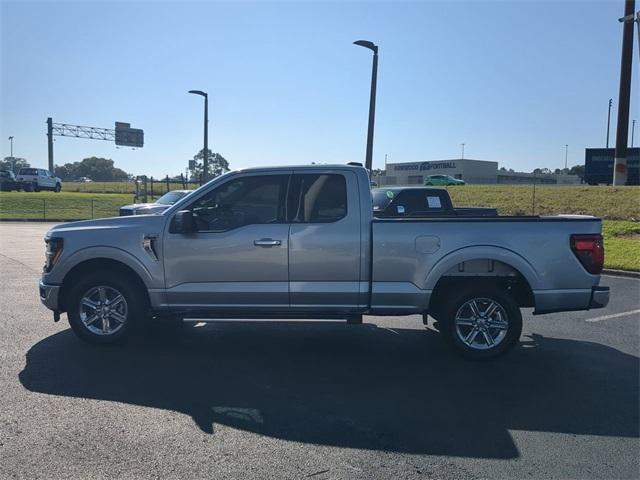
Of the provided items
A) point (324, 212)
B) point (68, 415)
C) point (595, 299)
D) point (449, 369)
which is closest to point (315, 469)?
point (68, 415)

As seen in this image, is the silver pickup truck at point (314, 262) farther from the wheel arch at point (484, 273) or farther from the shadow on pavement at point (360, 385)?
the shadow on pavement at point (360, 385)

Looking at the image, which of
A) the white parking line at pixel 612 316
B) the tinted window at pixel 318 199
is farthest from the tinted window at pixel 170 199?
the white parking line at pixel 612 316

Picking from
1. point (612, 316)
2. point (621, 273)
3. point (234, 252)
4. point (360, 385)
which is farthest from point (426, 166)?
point (360, 385)

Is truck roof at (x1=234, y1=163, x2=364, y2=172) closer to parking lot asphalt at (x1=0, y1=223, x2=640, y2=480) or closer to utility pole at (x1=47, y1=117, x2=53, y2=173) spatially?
parking lot asphalt at (x1=0, y1=223, x2=640, y2=480)

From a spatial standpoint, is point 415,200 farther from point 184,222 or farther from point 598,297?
point 184,222

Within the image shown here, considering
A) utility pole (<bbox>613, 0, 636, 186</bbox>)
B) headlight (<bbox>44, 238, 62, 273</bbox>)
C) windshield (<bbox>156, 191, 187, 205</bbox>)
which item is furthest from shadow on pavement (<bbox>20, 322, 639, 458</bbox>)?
utility pole (<bbox>613, 0, 636, 186</bbox>)

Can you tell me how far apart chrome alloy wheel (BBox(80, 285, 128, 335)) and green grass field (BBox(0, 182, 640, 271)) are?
1095cm

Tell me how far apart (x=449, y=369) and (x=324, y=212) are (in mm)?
2072

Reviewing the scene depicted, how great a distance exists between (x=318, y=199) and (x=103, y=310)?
106 inches

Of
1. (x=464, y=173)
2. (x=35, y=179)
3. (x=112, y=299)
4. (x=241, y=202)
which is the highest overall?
(x=464, y=173)

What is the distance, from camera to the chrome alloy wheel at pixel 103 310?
6074mm

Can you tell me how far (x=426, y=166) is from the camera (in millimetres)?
85938

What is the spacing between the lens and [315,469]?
3.53m

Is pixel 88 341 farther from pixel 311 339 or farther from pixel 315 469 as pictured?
pixel 315 469
